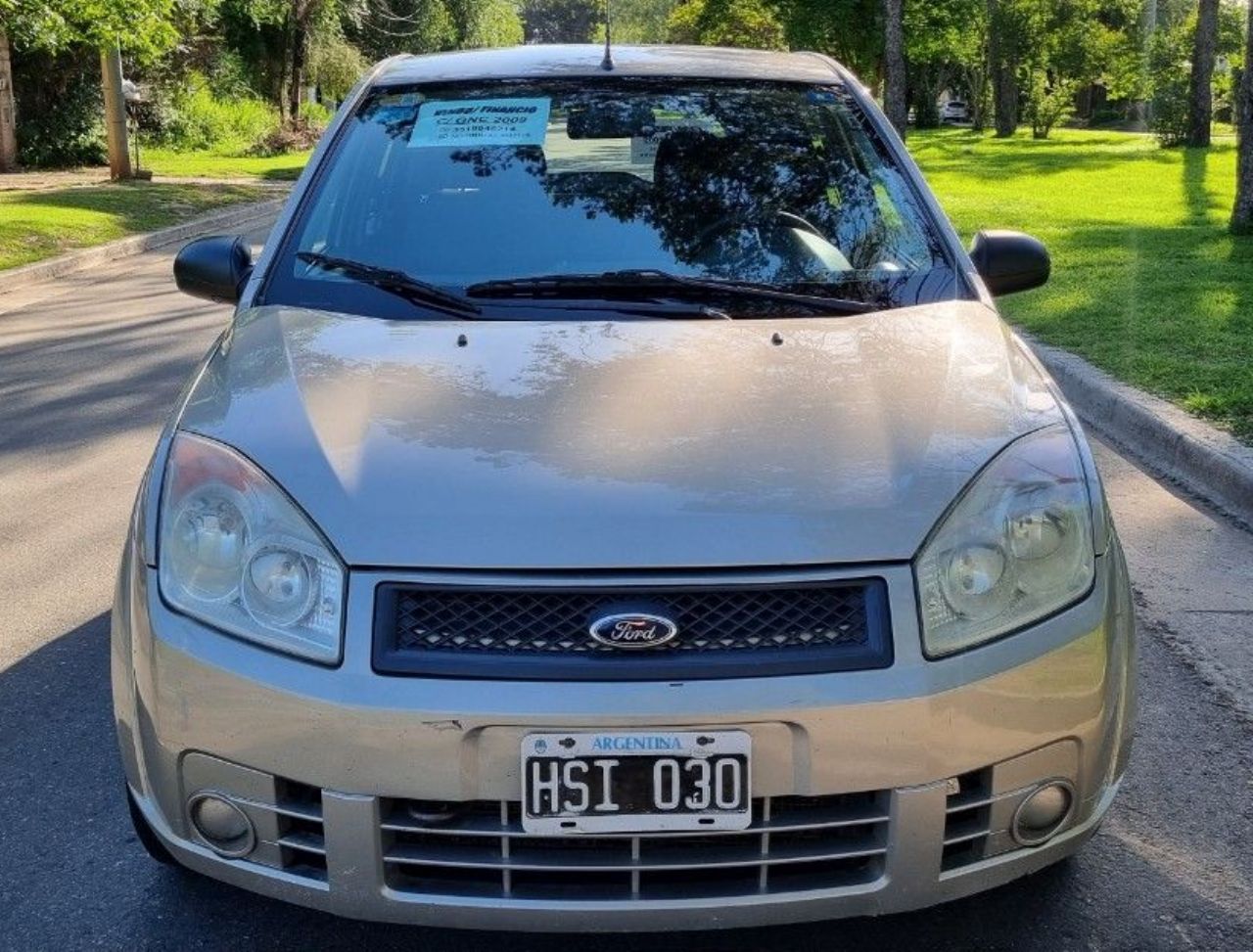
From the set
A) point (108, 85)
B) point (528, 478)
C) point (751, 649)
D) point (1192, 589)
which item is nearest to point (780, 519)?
point (751, 649)

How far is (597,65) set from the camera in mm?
3955

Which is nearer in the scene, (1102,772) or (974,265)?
(1102,772)

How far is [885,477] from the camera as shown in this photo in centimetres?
233

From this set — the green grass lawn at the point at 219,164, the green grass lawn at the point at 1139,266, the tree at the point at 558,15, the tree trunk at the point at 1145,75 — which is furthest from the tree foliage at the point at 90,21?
the tree at the point at 558,15

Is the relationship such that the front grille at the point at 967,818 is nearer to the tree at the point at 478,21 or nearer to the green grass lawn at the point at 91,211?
the green grass lawn at the point at 91,211

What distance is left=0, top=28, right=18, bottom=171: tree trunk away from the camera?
2548cm

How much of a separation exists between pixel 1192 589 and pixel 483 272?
2.58m

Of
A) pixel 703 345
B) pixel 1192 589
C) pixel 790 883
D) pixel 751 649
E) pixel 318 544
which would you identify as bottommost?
pixel 1192 589

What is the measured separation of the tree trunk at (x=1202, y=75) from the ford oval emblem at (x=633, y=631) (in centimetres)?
3121

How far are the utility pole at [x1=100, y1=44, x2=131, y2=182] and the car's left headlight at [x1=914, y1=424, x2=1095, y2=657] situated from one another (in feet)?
65.5

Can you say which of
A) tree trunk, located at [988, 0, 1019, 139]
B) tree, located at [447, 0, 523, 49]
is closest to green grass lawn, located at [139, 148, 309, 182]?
tree, located at [447, 0, 523, 49]

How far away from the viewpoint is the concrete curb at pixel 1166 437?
5.46m

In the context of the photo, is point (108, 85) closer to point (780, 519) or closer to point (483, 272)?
point (483, 272)

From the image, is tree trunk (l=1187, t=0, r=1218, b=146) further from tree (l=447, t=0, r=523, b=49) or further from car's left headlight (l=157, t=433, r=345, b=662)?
car's left headlight (l=157, t=433, r=345, b=662)
